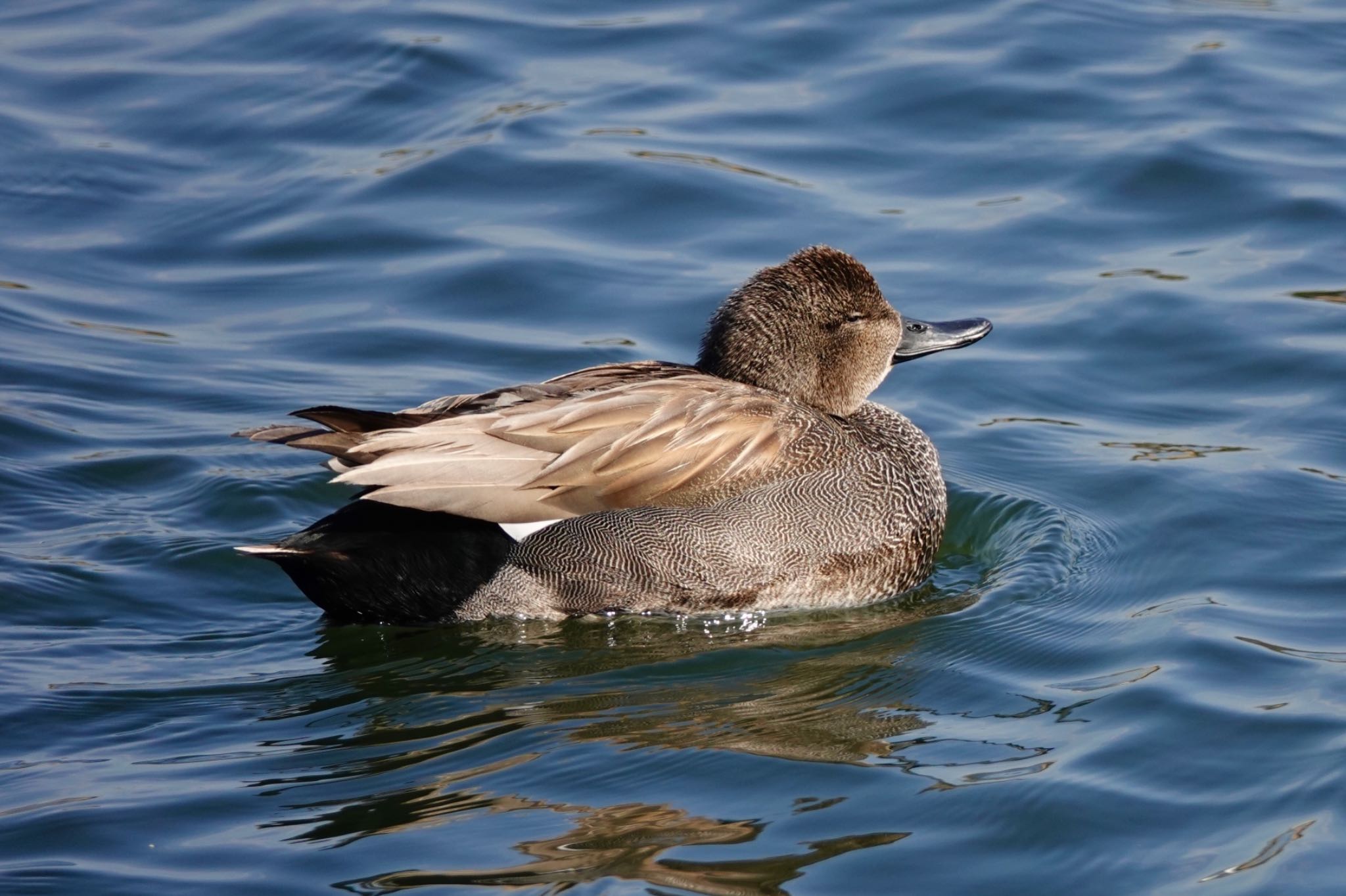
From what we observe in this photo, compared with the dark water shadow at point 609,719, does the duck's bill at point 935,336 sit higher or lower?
higher

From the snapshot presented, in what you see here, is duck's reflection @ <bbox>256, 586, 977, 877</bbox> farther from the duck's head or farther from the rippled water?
the duck's head

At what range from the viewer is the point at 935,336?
756 cm

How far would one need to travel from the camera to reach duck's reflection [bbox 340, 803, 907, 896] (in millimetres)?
4688

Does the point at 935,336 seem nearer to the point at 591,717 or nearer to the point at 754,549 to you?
the point at 754,549

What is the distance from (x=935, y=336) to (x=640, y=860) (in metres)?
3.38

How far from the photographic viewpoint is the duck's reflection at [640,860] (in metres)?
4.69

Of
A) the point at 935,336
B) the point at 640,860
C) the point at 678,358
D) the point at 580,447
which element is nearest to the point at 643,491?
the point at 580,447

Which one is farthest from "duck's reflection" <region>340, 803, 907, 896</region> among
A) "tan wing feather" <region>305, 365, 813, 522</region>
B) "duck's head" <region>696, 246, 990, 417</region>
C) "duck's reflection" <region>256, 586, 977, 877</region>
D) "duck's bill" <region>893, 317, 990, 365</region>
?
"duck's bill" <region>893, 317, 990, 365</region>

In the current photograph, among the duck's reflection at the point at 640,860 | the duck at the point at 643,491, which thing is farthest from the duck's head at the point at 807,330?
the duck's reflection at the point at 640,860

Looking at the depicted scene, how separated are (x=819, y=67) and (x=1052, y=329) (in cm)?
371

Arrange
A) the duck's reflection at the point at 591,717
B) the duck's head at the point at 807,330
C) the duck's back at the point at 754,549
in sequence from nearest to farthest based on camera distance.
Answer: the duck's reflection at the point at 591,717, the duck's back at the point at 754,549, the duck's head at the point at 807,330

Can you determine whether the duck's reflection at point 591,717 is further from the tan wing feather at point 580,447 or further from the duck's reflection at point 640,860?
the tan wing feather at point 580,447

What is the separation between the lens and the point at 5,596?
6.58m

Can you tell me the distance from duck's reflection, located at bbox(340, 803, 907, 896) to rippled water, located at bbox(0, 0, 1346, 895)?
19 mm
